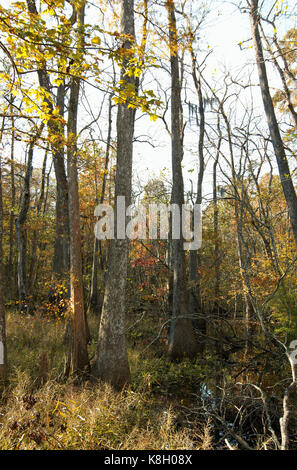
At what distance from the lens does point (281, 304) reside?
23.3 feet

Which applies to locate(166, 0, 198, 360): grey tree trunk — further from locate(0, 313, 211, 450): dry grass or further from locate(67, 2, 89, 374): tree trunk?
locate(67, 2, 89, 374): tree trunk

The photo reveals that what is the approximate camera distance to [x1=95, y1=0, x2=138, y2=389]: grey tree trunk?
5.56 metres

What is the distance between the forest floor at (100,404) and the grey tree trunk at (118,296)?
1.09ft

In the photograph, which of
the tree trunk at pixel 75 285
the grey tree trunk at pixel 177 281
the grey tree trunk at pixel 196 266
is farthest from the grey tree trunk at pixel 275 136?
the tree trunk at pixel 75 285

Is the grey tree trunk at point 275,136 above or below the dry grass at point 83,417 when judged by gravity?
above

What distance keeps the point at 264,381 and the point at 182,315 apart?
8.42 feet

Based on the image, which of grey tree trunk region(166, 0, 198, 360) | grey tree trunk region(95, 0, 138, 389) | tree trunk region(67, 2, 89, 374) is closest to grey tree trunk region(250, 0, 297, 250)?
grey tree trunk region(166, 0, 198, 360)

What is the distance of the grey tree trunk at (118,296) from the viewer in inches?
219

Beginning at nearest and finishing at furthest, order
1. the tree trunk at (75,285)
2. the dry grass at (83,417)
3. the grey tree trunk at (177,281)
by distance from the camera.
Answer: the dry grass at (83,417), the tree trunk at (75,285), the grey tree trunk at (177,281)

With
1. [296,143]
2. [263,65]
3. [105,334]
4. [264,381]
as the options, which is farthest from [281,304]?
[296,143]

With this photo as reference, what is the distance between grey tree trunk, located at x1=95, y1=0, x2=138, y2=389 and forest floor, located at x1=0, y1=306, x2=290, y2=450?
331mm

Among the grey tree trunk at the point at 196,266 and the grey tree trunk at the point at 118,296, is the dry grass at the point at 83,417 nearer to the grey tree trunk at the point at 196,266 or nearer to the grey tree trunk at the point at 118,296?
the grey tree trunk at the point at 118,296

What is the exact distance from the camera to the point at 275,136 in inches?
306
